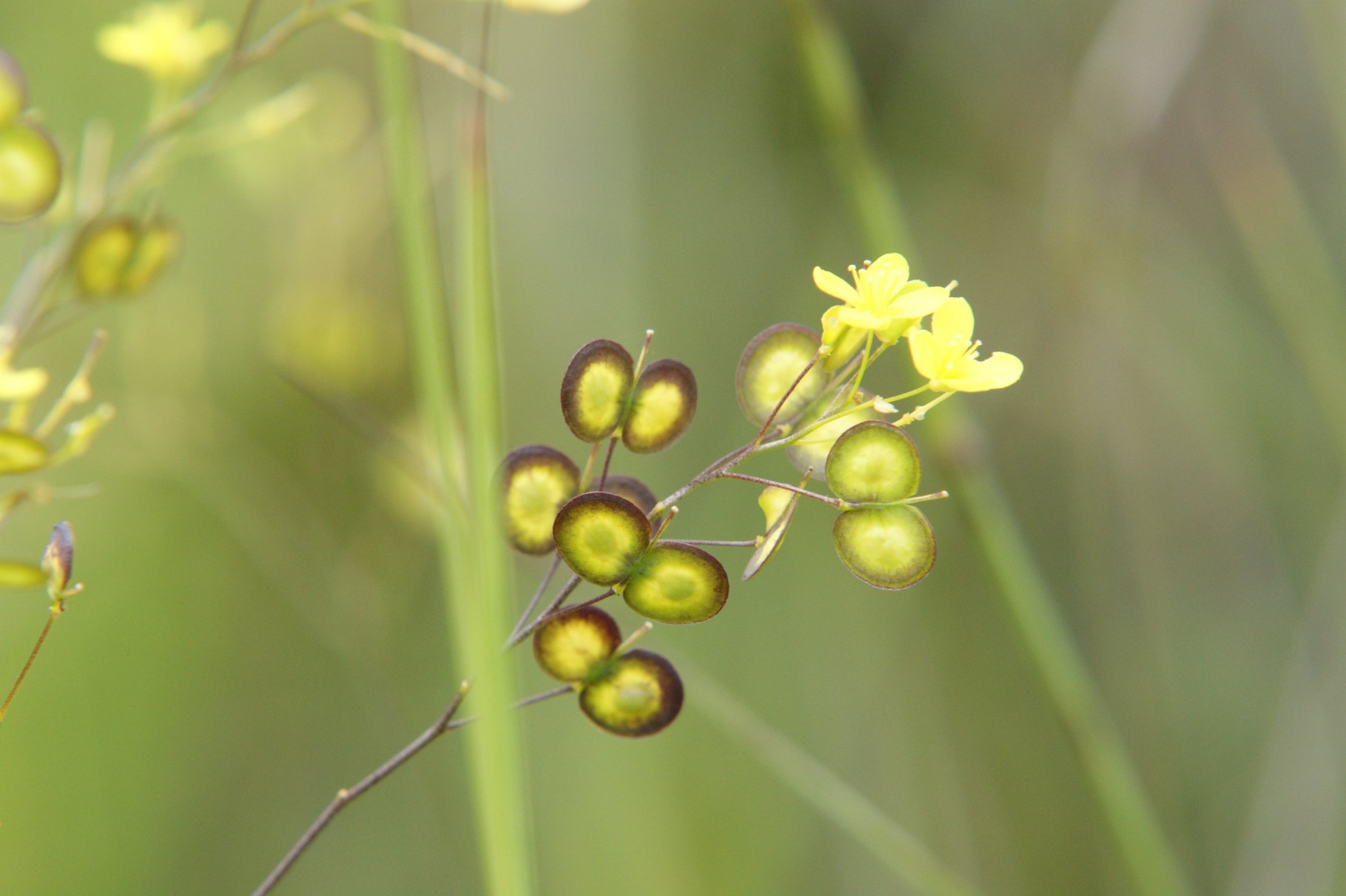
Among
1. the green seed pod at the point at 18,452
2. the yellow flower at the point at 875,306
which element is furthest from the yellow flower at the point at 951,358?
the green seed pod at the point at 18,452

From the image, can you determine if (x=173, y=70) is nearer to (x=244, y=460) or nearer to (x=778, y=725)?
(x=244, y=460)

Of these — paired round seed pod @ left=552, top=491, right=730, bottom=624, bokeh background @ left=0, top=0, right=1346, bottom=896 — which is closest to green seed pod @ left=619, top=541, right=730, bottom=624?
paired round seed pod @ left=552, top=491, right=730, bottom=624

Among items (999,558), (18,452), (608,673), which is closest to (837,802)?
(999,558)

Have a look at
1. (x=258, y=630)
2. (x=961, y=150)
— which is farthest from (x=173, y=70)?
(x=961, y=150)

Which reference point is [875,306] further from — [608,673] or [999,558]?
[999,558]

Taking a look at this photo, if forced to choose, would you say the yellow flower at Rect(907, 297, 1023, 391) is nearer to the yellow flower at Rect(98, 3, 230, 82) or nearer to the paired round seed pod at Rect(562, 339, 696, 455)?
the paired round seed pod at Rect(562, 339, 696, 455)

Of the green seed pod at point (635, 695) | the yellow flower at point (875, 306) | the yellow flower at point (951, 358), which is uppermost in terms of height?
the yellow flower at point (875, 306)

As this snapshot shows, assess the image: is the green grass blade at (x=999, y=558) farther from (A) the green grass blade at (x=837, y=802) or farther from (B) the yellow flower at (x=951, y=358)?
(B) the yellow flower at (x=951, y=358)
